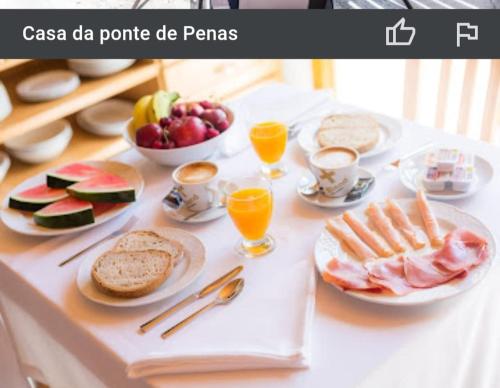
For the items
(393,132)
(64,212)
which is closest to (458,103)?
(393,132)

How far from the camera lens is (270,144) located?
1.14 m

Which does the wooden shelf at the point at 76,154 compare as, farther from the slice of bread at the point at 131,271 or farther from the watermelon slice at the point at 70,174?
the slice of bread at the point at 131,271

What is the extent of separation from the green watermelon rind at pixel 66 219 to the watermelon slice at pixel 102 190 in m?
0.04

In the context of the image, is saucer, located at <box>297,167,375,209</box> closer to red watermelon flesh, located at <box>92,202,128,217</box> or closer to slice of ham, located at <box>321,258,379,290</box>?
slice of ham, located at <box>321,258,379,290</box>

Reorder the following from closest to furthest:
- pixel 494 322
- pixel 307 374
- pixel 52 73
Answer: pixel 307 374, pixel 494 322, pixel 52 73

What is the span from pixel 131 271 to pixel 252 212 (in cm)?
21

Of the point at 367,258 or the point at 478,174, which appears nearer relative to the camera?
the point at 367,258

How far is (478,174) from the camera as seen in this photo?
1062 millimetres

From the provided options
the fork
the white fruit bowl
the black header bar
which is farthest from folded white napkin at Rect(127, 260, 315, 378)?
the black header bar

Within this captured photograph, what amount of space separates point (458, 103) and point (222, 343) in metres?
1.53

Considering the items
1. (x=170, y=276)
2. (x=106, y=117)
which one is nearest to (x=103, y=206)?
(x=170, y=276)

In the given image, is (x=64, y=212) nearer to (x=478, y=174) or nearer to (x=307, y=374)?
(x=307, y=374)

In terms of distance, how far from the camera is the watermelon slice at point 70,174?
1.16 metres

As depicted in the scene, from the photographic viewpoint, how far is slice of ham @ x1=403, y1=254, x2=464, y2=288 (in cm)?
82
